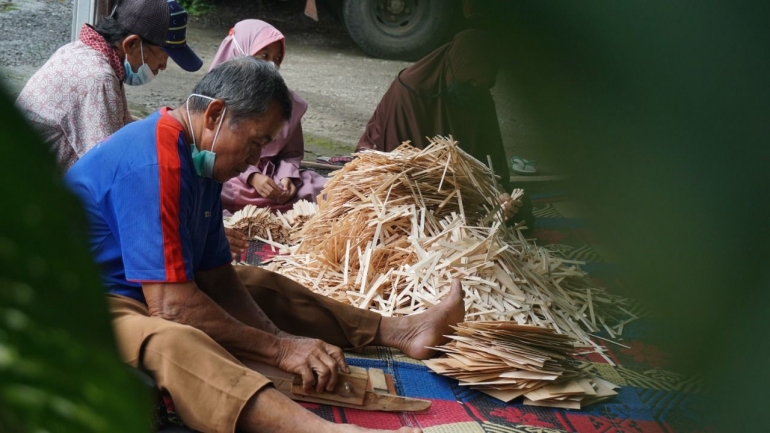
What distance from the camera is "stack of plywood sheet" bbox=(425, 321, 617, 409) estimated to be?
251 cm

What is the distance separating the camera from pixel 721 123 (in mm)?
260

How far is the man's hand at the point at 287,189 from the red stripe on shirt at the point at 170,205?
2.00m

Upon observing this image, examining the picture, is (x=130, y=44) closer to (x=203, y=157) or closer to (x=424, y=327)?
(x=203, y=157)

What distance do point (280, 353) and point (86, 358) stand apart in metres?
2.20

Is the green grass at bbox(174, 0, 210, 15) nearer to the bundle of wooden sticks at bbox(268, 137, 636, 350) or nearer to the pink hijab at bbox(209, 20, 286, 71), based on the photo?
the bundle of wooden sticks at bbox(268, 137, 636, 350)

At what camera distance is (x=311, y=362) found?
227 cm

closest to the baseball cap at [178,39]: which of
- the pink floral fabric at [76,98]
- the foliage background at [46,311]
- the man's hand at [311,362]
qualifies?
the pink floral fabric at [76,98]

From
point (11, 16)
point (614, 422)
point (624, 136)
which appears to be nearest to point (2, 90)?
point (624, 136)

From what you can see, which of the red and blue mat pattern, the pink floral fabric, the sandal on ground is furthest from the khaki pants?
the sandal on ground

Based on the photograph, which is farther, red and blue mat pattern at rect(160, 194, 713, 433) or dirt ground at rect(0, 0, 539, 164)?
dirt ground at rect(0, 0, 539, 164)

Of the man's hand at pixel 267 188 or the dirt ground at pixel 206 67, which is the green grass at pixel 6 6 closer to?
the dirt ground at pixel 206 67

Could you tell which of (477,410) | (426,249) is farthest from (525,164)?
(426,249)

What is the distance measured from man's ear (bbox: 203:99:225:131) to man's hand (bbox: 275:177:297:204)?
187 cm

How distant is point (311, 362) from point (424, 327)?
59 centimetres
